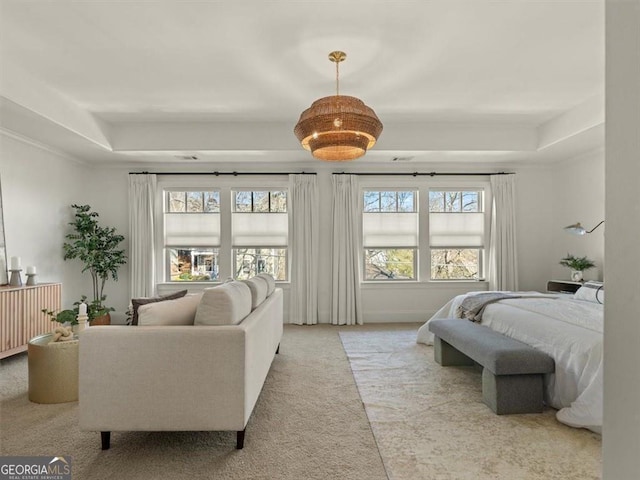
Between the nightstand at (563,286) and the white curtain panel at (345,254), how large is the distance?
9.01 ft

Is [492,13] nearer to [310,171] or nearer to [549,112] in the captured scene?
[549,112]

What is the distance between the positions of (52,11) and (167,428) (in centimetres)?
291

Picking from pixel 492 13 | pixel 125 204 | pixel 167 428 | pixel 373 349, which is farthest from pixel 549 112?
pixel 125 204

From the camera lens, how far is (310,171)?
19.7 feet

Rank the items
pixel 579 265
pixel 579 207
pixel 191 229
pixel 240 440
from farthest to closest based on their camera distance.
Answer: pixel 191 229, pixel 579 207, pixel 579 265, pixel 240 440

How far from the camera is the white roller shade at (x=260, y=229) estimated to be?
607 cm

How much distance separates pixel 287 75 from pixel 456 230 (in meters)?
3.82

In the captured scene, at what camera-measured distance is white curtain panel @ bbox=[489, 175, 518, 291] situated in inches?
234

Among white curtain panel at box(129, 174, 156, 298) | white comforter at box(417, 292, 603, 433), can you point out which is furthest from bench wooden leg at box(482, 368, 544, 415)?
white curtain panel at box(129, 174, 156, 298)

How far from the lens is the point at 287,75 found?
3.66 metres

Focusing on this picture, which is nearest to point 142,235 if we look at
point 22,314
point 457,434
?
point 22,314

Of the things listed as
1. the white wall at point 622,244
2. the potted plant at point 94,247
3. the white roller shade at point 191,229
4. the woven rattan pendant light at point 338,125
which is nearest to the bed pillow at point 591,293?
the woven rattan pendant light at point 338,125

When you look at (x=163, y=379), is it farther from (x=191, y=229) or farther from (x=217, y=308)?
(x=191, y=229)

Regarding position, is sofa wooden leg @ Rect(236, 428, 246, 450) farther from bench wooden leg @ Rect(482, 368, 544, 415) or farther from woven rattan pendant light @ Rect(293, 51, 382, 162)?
woven rattan pendant light @ Rect(293, 51, 382, 162)
